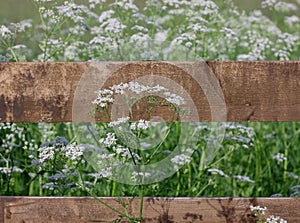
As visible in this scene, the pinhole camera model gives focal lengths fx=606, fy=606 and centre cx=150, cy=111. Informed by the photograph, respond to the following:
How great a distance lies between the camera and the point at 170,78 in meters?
2.81

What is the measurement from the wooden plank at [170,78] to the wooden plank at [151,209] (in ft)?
1.36

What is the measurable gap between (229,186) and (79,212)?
1532mm

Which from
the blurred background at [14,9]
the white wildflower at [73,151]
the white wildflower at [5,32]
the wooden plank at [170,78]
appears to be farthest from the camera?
the blurred background at [14,9]

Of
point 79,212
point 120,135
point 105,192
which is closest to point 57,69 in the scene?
point 120,135

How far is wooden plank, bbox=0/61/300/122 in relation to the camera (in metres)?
2.80

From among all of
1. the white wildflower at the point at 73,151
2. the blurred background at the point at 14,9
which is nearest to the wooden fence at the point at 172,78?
the white wildflower at the point at 73,151

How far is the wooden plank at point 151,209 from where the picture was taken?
2.93 m

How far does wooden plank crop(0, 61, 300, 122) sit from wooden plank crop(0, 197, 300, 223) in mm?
413

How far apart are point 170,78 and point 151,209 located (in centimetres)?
65

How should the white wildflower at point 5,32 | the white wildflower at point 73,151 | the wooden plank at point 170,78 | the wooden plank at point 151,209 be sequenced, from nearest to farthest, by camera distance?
1. the white wildflower at point 73,151
2. the wooden plank at point 170,78
3. the wooden plank at point 151,209
4. the white wildflower at point 5,32

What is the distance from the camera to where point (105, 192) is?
3.81 meters

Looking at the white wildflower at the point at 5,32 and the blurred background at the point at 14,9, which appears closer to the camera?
the white wildflower at the point at 5,32

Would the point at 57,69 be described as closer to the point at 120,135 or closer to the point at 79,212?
the point at 120,135

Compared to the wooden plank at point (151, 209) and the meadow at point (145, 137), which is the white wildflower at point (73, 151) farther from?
the meadow at point (145, 137)
